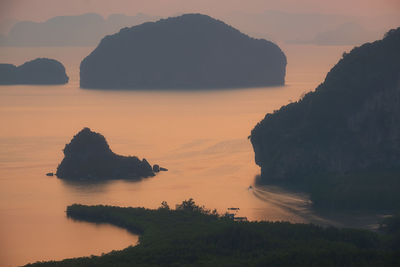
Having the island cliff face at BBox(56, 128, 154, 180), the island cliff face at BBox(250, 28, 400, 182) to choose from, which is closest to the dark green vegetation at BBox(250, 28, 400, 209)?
the island cliff face at BBox(250, 28, 400, 182)

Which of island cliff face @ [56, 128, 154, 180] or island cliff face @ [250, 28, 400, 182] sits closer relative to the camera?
island cliff face @ [250, 28, 400, 182]

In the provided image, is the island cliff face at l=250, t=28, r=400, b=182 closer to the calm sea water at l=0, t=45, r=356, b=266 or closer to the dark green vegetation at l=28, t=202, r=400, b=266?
the calm sea water at l=0, t=45, r=356, b=266

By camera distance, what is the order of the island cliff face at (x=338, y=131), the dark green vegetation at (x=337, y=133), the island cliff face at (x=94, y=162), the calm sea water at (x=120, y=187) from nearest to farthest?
1. the calm sea water at (x=120, y=187)
2. the dark green vegetation at (x=337, y=133)
3. the island cliff face at (x=338, y=131)
4. the island cliff face at (x=94, y=162)

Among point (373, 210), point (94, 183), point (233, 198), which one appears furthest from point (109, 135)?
point (373, 210)

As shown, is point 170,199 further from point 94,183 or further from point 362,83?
point 362,83

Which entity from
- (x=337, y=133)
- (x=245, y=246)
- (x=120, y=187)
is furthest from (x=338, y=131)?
(x=245, y=246)

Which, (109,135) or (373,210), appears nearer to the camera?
(373,210)

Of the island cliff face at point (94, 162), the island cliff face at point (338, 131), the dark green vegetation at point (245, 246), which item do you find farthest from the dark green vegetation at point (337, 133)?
the dark green vegetation at point (245, 246)

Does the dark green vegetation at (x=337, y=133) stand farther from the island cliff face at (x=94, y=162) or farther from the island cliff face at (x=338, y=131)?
the island cliff face at (x=94, y=162)
